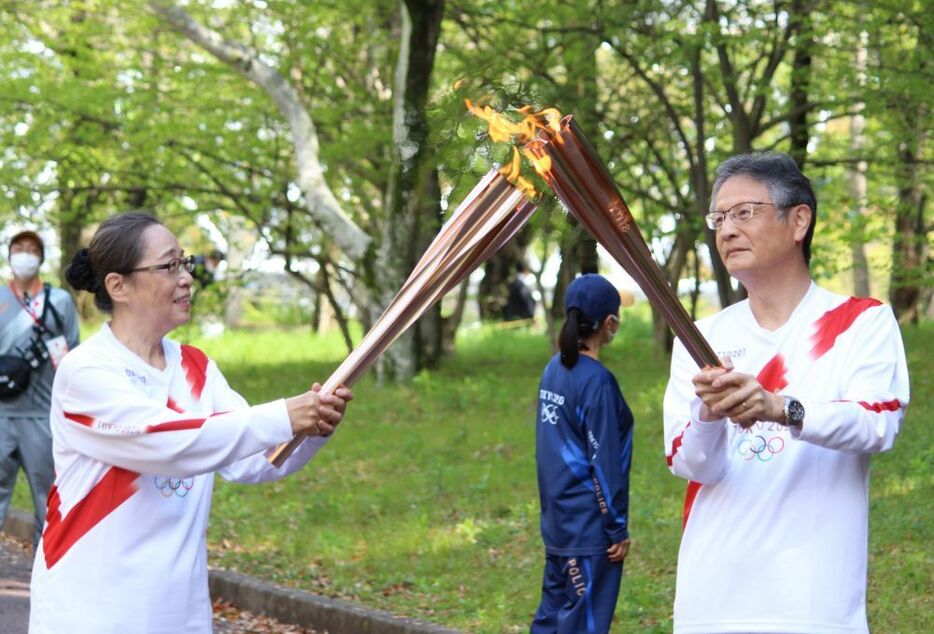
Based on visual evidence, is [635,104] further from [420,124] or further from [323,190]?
[420,124]

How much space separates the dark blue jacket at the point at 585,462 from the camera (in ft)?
17.7

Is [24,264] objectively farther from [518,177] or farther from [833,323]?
[833,323]

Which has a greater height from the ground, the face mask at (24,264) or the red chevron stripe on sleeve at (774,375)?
the face mask at (24,264)

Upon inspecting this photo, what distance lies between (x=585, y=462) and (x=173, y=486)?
88.8 inches

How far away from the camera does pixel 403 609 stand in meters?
7.45

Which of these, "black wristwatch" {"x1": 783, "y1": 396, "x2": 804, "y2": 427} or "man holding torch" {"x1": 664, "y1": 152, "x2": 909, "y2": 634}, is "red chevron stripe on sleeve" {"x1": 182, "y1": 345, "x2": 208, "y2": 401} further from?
"black wristwatch" {"x1": 783, "y1": 396, "x2": 804, "y2": 427}

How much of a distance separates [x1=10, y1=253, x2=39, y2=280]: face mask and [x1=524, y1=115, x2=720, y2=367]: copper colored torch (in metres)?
5.68

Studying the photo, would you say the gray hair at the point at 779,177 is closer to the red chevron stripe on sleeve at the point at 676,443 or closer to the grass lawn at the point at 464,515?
the red chevron stripe on sleeve at the point at 676,443

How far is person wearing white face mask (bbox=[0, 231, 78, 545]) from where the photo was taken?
7.90 meters

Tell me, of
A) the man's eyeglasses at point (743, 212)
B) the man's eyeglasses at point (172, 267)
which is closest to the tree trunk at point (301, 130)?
the man's eyeglasses at point (172, 267)

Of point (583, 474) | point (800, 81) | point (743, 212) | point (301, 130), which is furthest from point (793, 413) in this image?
point (301, 130)

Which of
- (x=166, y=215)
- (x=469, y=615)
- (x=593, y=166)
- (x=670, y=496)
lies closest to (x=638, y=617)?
(x=469, y=615)

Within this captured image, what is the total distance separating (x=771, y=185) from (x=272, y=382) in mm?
14591

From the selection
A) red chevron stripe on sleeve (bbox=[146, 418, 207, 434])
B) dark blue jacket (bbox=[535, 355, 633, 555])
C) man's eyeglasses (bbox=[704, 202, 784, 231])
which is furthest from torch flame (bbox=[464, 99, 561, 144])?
dark blue jacket (bbox=[535, 355, 633, 555])
